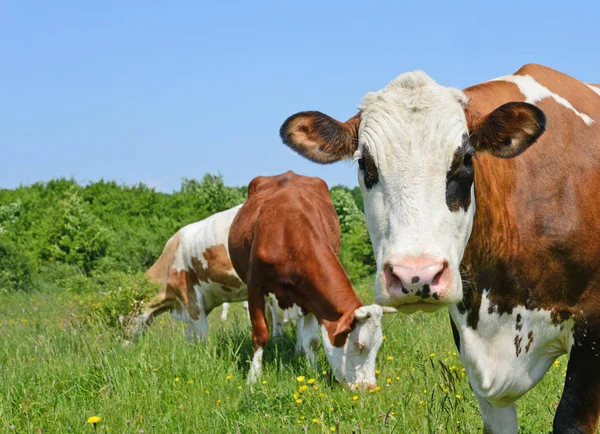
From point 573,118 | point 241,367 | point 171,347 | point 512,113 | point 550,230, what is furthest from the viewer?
point 241,367

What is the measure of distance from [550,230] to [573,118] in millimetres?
717

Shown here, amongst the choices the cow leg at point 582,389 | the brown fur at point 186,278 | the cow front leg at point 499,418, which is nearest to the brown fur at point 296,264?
the brown fur at point 186,278

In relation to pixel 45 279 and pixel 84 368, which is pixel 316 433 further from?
pixel 45 279

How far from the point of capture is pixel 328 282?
23.8ft

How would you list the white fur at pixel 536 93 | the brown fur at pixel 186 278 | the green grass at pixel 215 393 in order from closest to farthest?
the white fur at pixel 536 93
the green grass at pixel 215 393
the brown fur at pixel 186 278

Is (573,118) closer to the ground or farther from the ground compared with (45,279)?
farther from the ground

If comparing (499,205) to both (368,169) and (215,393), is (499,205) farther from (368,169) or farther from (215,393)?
(215,393)

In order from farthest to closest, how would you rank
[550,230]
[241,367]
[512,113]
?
[241,367] < [550,230] < [512,113]

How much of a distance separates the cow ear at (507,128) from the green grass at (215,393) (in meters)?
1.26

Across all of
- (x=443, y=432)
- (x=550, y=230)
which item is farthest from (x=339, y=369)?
(x=550, y=230)

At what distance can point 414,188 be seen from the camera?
296 centimetres

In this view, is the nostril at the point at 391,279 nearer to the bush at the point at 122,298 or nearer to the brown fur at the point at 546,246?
the brown fur at the point at 546,246

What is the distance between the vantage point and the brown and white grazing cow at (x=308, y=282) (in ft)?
22.3

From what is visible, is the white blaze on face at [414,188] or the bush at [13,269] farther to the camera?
the bush at [13,269]
